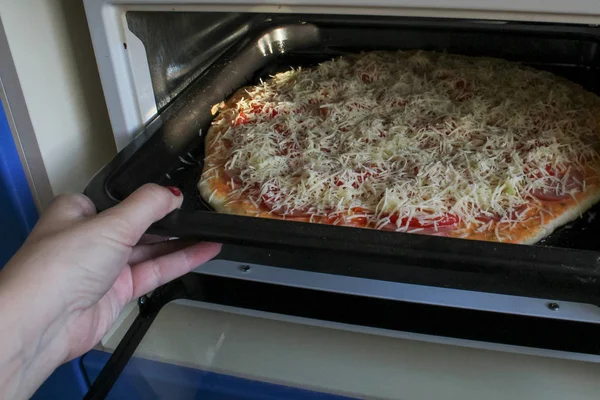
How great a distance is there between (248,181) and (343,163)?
6.3 inches

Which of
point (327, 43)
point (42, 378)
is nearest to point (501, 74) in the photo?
point (327, 43)

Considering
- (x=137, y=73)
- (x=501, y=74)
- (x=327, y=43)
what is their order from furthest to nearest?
(x=327, y=43)
(x=501, y=74)
(x=137, y=73)

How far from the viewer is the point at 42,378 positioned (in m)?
0.66

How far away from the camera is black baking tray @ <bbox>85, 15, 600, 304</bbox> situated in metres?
0.65

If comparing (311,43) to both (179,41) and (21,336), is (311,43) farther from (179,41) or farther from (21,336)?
(21,336)

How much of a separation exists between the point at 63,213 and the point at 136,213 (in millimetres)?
99

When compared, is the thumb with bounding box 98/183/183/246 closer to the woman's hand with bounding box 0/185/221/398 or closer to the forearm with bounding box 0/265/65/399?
the woman's hand with bounding box 0/185/221/398

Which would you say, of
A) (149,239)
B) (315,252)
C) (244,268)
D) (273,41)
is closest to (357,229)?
(315,252)

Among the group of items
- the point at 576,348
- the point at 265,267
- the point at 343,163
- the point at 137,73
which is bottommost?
the point at 576,348

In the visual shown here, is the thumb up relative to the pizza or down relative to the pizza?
up

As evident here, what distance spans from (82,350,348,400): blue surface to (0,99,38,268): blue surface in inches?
11.2

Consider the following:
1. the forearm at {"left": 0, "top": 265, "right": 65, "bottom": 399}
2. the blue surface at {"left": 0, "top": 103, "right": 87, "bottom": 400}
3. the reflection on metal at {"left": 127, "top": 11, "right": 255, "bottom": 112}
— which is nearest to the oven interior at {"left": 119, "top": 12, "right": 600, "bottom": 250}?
the reflection on metal at {"left": 127, "top": 11, "right": 255, "bottom": 112}

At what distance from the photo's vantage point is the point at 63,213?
70 cm

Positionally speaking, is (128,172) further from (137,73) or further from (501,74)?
(501,74)
